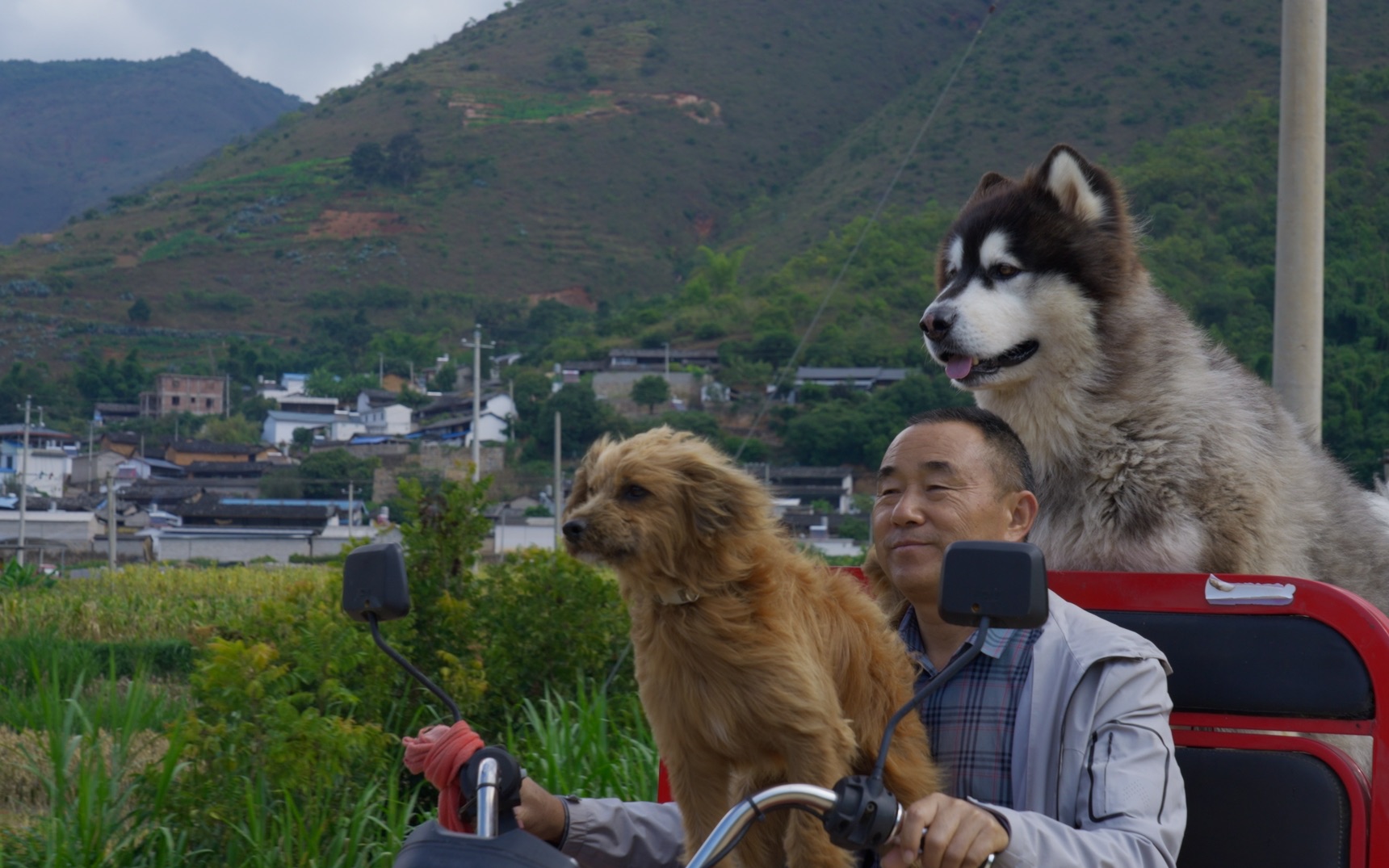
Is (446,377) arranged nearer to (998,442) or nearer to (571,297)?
(571,297)

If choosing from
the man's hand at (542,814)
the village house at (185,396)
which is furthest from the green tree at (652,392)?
the man's hand at (542,814)

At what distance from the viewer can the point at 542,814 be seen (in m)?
3.33

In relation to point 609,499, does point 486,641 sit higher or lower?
lower

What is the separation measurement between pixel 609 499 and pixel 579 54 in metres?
130

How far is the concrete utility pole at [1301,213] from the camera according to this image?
781cm

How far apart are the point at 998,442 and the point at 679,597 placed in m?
0.88

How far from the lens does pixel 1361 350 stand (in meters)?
19.5

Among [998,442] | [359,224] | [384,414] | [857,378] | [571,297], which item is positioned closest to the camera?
[998,442]

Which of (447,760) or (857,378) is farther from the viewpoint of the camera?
(857,378)

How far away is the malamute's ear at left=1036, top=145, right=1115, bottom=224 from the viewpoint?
446cm

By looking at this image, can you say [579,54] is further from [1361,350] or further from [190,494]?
[1361,350]

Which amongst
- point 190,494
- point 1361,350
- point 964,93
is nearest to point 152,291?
point 190,494

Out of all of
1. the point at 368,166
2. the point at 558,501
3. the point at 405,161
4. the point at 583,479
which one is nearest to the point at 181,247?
the point at 368,166

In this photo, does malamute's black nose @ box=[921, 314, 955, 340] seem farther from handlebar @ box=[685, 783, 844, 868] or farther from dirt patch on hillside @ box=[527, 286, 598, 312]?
dirt patch on hillside @ box=[527, 286, 598, 312]
